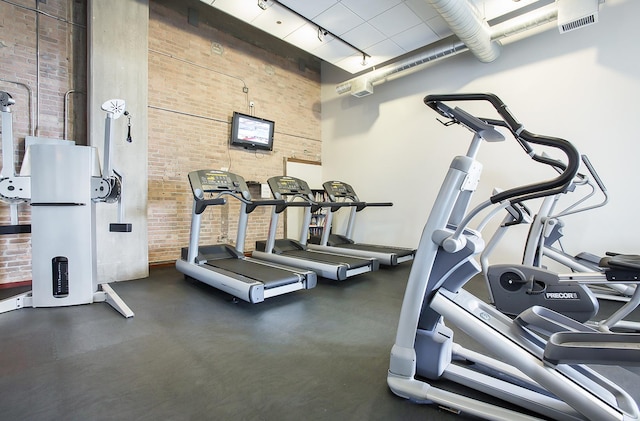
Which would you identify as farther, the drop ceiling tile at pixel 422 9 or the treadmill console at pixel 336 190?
the treadmill console at pixel 336 190

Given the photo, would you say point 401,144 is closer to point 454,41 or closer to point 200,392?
point 454,41

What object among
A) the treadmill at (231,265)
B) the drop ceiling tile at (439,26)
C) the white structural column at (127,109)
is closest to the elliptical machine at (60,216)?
the white structural column at (127,109)

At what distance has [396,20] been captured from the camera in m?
4.57

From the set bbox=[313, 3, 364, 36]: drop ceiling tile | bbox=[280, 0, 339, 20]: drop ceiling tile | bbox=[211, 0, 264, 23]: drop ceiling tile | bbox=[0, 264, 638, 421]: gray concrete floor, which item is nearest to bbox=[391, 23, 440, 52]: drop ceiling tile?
bbox=[313, 3, 364, 36]: drop ceiling tile

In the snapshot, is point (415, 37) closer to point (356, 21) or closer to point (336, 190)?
point (356, 21)

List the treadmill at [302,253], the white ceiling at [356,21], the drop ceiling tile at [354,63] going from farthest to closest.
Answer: the drop ceiling tile at [354,63], the white ceiling at [356,21], the treadmill at [302,253]

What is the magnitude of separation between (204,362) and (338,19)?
4.80 metres

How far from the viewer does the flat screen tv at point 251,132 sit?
5.85m

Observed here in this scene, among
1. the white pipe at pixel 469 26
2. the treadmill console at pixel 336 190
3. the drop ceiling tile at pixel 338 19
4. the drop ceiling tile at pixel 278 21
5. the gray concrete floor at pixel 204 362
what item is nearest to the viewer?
the gray concrete floor at pixel 204 362

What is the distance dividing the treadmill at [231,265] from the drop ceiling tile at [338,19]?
2774 mm

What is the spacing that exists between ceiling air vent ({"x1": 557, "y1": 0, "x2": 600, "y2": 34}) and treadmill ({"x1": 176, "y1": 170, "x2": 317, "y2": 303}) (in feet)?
13.7

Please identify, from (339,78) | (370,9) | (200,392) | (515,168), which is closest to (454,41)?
(370,9)

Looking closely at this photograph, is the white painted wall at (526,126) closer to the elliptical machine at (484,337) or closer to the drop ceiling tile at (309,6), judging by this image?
the drop ceiling tile at (309,6)

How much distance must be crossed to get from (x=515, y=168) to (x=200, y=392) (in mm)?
5028
